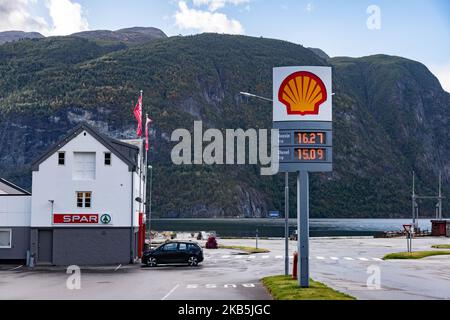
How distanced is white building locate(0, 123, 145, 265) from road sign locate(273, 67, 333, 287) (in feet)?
81.6

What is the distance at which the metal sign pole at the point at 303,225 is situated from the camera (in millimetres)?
27719

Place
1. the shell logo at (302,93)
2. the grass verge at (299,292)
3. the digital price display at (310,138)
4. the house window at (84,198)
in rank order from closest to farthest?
the grass verge at (299,292) < the shell logo at (302,93) < the digital price display at (310,138) < the house window at (84,198)

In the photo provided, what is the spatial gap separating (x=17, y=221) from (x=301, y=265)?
2976 centimetres

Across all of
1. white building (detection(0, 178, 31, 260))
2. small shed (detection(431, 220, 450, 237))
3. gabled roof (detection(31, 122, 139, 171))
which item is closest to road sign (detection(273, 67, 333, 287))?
gabled roof (detection(31, 122, 139, 171))

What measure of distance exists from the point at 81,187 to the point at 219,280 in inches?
710

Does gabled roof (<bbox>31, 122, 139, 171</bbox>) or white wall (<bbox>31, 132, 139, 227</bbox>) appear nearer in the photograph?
white wall (<bbox>31, 132, 139, 227</bbox>)

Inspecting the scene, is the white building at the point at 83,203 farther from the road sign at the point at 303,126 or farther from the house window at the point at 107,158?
the road sign at the point at 303,126

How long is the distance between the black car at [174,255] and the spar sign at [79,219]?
4.85 metres

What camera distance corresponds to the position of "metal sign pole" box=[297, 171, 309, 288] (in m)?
27.7

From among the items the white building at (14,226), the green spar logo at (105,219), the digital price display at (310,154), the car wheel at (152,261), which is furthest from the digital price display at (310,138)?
the white building at (14,226)

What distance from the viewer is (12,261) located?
50.6 metres

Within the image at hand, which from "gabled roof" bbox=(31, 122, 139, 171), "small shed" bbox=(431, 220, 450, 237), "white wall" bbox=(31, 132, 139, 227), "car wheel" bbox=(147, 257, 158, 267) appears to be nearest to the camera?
"car wheel" bbox=(147, 257, 158, 267)

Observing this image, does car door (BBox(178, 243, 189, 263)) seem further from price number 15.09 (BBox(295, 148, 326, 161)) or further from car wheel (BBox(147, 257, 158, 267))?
price number 15.09 (BBox(295, 148, 326, 161))
